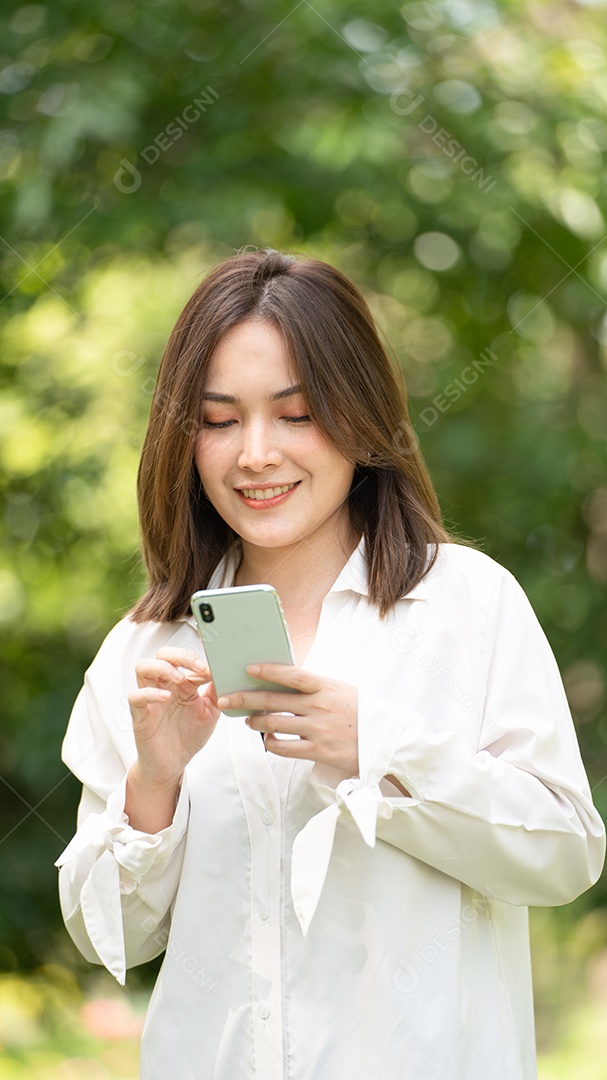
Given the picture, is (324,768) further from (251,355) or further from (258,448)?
(251,355)

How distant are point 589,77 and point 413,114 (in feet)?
1.73

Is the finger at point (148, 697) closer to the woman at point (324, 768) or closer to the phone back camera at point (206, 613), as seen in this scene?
the woman at point (324, 768)

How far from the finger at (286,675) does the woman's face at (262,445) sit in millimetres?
330

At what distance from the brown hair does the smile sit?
106 mm

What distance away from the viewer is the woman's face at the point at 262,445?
174 centimetres

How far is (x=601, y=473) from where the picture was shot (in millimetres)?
3697

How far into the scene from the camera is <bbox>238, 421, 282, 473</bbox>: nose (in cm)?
170

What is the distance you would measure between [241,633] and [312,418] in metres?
0.42

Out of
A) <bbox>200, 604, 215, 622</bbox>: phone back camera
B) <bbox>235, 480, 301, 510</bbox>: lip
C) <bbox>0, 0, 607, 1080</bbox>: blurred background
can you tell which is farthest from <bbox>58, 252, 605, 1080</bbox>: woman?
<bbox>0, 0, 607, 1080</bbox>: blurred background

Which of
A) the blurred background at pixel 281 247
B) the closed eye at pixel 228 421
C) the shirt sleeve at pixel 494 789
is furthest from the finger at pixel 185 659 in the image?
the blurred background at pixel 281 247

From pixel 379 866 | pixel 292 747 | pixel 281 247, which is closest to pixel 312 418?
pixel 292 747

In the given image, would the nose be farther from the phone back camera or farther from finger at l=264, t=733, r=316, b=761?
finger at l=264, t=733, r=316, b=761

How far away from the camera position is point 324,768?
5.21 feet

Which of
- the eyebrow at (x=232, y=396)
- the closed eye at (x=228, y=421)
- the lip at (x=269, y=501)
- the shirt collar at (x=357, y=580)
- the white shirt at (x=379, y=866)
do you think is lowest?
the white shirt at (x=379, y=866)
